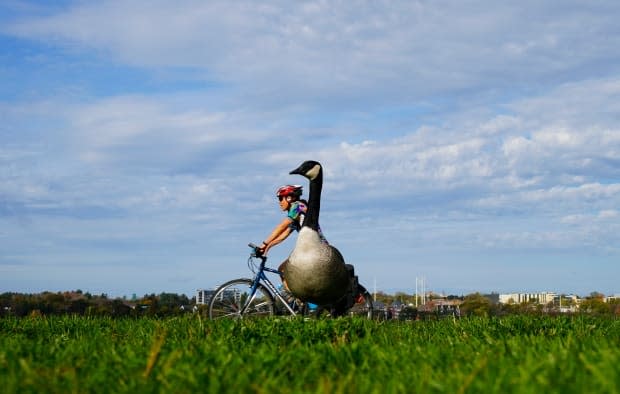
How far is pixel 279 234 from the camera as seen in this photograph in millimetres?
13016

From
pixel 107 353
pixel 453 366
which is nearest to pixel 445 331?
pixel 453 366

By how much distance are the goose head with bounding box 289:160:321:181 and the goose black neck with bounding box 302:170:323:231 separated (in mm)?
49

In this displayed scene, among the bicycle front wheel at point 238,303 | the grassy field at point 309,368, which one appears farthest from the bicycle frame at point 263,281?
the grassy field at point 309,368

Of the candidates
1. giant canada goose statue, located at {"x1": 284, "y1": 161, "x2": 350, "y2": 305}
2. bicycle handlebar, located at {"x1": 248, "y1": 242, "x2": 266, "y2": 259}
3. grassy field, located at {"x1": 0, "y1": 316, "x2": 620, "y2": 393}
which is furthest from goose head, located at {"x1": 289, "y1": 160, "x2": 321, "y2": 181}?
grassy field, located at {"x1": 0, "y1": 316, "x2": 620, "y2": 393}

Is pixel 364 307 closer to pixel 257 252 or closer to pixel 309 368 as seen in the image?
pixel 257 252

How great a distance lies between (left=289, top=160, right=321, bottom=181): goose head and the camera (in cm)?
1127

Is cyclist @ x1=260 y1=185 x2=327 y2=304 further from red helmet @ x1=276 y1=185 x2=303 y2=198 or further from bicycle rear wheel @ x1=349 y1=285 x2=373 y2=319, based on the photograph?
bicycle rear wheel @ x1=349 y1=285 x2=373 y2=319

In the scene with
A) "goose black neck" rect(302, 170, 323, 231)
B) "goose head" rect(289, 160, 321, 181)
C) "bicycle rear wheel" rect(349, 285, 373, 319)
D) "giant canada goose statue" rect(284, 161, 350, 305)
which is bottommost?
"bicycle rear wheel" rect(349, 285, 373, 319)

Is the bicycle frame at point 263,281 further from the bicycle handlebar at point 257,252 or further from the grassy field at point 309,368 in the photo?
the grassy field at point 309,368

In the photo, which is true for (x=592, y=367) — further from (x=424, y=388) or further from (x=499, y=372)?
(x=424, y=388)

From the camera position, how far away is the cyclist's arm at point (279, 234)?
504 inches

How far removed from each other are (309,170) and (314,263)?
5.07ft

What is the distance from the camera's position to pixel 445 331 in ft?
33.4

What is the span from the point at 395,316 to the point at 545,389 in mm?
11915
